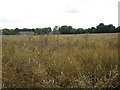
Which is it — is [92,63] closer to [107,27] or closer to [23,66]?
[23,66]

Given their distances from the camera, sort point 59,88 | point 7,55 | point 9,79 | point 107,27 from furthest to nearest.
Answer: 1. point 107,27
2. point 7,55
3. point 9,79
4. point 59,88

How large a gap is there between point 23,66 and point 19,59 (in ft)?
1.29

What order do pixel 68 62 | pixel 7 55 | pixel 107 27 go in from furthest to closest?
pixel 107 27 < pixel 7 55 < pixel 68 62

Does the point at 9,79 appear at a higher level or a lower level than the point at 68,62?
lower

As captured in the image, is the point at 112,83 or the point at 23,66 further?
the point at 23,66

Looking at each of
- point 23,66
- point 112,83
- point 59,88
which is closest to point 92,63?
point 112,83

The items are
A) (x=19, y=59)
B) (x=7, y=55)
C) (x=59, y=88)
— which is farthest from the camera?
(x=7, y=55)

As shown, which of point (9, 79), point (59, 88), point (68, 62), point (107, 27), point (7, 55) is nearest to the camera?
point (59, 88)

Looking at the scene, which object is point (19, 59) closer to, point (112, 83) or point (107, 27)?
point (112, 83)

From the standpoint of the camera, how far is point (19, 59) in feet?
16.4

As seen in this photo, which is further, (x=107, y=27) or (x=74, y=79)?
(x=107, y=27)

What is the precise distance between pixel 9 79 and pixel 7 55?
1.36m

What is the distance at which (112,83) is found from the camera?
3912 mm

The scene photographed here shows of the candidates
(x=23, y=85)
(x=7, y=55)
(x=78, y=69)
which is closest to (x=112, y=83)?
(x=78, y=69)
